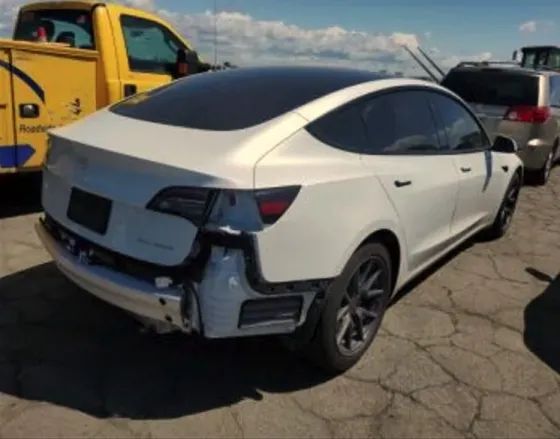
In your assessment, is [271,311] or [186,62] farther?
[186,62]

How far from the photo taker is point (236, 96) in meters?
3.29

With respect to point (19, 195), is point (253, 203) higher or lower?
higher

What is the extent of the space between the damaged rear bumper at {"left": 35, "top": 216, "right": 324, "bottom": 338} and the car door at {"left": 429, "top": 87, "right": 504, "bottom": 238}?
6.15ft

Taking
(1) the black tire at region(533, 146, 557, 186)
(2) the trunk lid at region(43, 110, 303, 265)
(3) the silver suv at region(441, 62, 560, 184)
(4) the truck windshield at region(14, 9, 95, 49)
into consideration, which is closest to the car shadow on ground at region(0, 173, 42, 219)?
(4) the truck windshield at region(14, 9, 95, 49)

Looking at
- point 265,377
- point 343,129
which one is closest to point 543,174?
point 343,129

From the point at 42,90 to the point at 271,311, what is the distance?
3.64m

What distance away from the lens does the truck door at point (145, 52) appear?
6016mm

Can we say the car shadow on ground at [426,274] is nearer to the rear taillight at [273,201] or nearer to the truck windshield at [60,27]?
the rear taillight at [273,201]

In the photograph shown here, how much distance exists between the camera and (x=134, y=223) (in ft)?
8.65

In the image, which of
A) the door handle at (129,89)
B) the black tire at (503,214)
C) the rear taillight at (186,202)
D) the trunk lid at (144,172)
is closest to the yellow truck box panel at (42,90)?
the door handle at (129,89)

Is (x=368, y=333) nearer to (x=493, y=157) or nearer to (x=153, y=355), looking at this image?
(x=153, y=355)

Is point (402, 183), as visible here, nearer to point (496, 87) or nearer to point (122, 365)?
point (122, 365)

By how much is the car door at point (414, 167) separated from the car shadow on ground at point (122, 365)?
3.45 ft

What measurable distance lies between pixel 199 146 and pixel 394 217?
116cm
